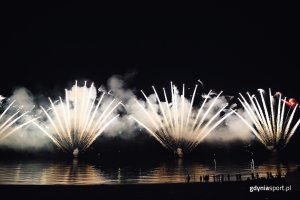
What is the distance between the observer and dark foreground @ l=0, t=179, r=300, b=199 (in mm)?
19062

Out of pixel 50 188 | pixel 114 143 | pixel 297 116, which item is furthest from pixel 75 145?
pixel 297 116

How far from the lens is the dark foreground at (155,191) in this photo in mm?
19062

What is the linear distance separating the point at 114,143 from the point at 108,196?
70.4m

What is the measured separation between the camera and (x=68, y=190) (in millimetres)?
20031

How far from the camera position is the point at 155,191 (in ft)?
65.3

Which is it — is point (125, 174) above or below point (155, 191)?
above

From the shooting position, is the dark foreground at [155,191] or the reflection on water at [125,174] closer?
the dark foreground at [155,191]

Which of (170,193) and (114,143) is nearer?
(170,193)

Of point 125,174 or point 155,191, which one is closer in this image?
point 155,191

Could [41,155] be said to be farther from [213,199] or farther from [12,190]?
[213,199]

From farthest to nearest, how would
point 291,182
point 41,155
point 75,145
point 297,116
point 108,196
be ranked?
point 297,116 → point 41,155 → point 75,145 → point 108,196 → point 291,182

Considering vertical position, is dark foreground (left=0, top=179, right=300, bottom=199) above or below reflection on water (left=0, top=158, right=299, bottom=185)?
below

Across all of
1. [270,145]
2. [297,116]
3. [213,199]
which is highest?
[297,116]

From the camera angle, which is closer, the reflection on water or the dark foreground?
the dark foreground
